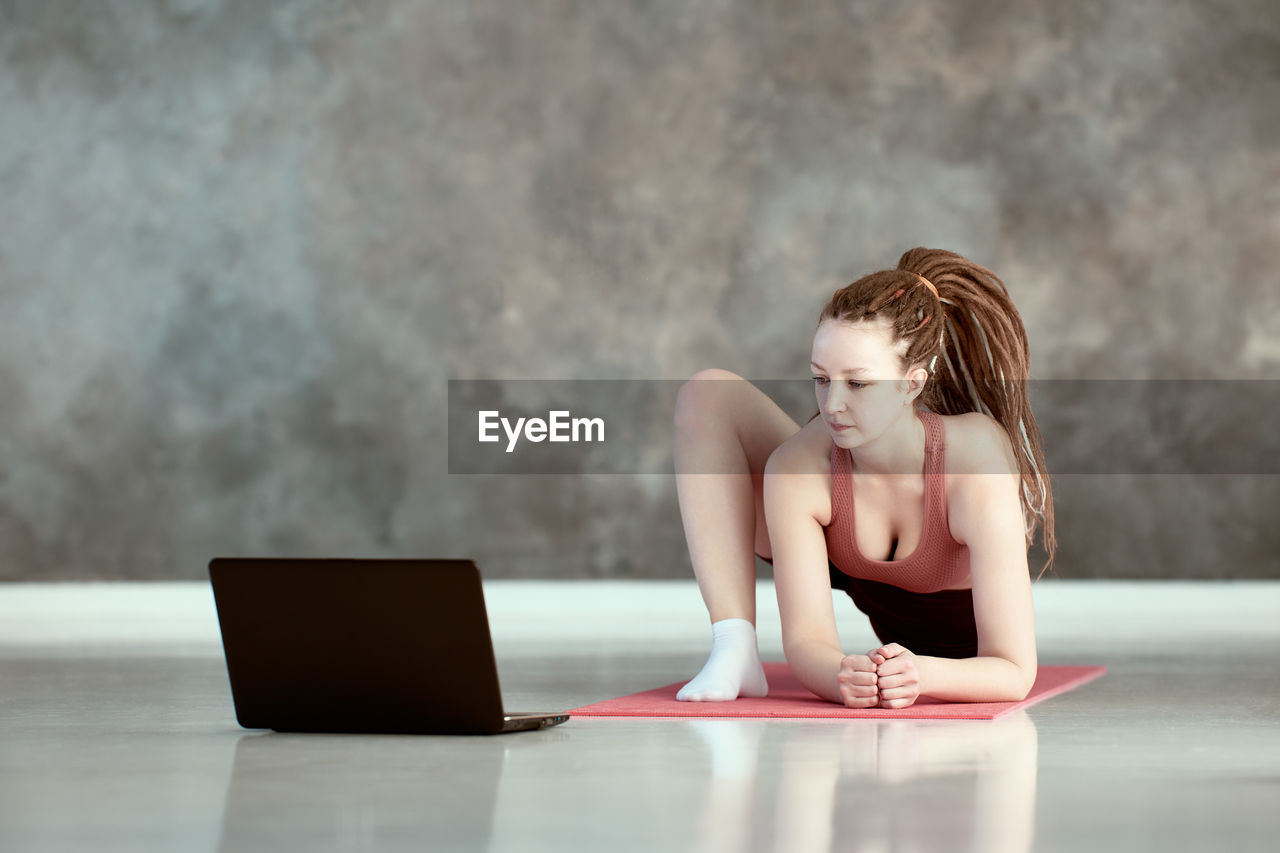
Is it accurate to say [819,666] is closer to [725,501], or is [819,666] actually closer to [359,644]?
[725,501]

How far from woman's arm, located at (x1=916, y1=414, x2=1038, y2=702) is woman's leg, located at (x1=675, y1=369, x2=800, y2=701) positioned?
0.84 ft

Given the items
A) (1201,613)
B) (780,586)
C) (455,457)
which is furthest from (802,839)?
(455,457)

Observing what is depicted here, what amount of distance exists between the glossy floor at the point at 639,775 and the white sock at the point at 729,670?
171 millimetres

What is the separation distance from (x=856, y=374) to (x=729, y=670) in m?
0.42

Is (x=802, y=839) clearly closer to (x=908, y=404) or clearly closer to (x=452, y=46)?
(x=908, y=404)

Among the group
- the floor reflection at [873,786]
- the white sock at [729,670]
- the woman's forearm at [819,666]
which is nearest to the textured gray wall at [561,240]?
the white sock at [729,670]

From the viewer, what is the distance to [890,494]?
77.0 inches

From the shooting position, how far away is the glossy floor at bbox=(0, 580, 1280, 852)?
3.44ft

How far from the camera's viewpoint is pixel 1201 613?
4.37 meters

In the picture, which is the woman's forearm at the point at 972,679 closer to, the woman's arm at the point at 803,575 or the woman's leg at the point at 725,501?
the woman's arm at the point at 803,575

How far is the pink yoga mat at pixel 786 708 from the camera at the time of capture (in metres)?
1.77

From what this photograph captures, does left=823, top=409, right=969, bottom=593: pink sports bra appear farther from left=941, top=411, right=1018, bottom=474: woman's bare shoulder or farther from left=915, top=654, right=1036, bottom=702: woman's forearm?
left=915, top=654, right=1036, bottom=702: woman's forearm

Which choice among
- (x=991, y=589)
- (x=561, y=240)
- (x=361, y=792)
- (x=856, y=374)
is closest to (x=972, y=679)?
(x=991, y=589)

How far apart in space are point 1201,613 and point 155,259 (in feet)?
12.3
